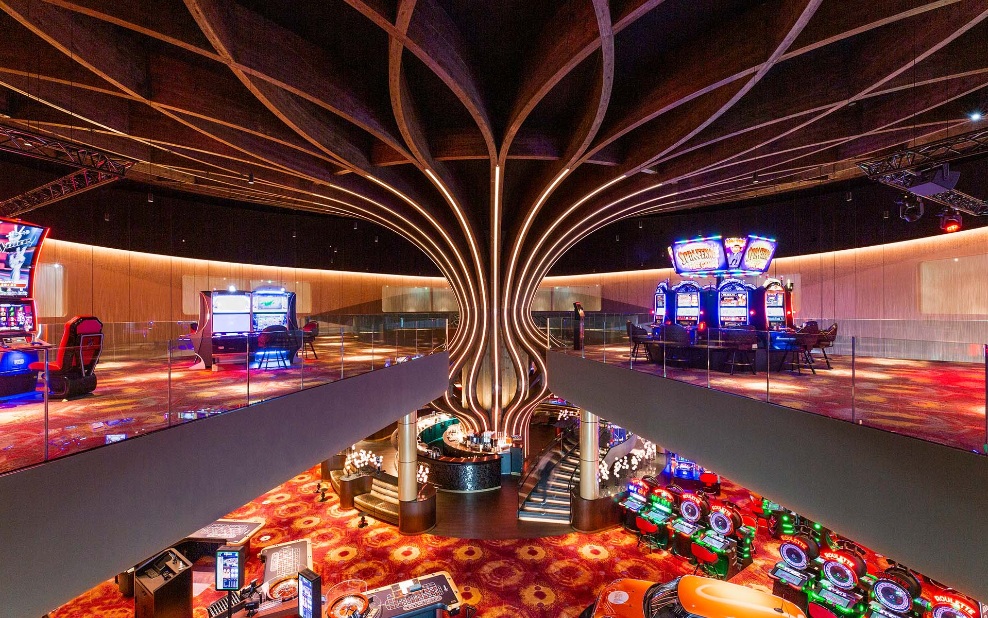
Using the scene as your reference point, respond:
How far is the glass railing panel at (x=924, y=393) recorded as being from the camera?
3980 mm

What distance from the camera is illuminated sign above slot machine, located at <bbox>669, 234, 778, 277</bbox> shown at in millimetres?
10555

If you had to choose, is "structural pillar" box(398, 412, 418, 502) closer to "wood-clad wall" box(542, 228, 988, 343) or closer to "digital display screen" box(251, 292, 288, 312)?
"digital display screen" box(251, 292, 288, 312)

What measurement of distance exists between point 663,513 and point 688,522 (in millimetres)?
544

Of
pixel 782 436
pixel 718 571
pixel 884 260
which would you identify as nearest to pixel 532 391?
pixel 718 571

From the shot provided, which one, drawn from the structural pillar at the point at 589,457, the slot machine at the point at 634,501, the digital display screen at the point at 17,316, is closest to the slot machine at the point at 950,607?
the slot machine at the point at 634,501

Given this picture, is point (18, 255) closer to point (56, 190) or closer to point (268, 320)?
point (56, 190)

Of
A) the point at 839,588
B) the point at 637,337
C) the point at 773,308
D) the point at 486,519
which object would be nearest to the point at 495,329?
the point at 637,337

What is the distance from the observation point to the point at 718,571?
27.0ft

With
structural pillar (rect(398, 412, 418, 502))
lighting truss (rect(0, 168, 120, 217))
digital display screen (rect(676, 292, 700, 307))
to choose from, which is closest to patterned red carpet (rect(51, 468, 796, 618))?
structural pillar (rect(398, 412, 418, 502))

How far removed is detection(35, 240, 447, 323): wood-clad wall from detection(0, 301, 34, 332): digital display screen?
16.3 ft

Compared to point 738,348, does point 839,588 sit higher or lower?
lower

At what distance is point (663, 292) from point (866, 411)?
261 inches

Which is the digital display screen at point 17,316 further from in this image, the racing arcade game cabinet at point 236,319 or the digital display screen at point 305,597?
the digital display screen at point 305,597

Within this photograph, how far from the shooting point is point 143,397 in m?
5.31
